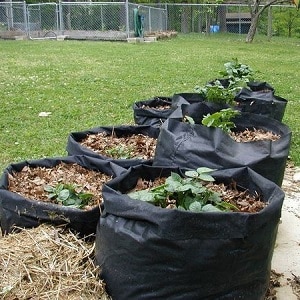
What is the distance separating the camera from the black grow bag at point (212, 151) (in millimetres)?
2881

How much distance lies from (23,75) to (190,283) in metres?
8.83

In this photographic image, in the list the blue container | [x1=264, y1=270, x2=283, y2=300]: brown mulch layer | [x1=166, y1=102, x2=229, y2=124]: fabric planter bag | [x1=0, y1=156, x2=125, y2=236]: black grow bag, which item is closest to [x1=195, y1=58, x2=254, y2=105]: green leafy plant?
[x1=166, y1=102, x2=229, y2=124]: fabric planter bag

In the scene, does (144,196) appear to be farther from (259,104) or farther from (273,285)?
(259,104)

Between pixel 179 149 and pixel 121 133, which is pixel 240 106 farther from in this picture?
pixel 179 149

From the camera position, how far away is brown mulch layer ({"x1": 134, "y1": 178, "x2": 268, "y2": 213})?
2.37 meters

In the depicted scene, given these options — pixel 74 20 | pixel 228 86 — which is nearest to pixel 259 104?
pixel 228 86

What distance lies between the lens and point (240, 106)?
178 inches

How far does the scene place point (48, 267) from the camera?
2246 millimetres

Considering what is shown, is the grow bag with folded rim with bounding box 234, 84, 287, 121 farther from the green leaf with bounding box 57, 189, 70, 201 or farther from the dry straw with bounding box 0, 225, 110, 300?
the dry straw with bounding box 0, 225, 110, 300

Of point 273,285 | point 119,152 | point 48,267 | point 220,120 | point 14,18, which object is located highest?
point 14,18

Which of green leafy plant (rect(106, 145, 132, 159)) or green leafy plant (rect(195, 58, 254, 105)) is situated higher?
green leafy plant (rect(195, 58, 254, 105))

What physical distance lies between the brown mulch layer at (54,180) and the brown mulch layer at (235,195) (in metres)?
0.28

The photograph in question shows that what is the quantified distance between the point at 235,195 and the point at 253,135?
113 cm

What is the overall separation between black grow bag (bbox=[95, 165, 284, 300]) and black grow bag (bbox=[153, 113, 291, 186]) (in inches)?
24.3
